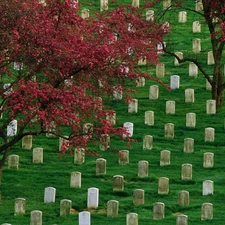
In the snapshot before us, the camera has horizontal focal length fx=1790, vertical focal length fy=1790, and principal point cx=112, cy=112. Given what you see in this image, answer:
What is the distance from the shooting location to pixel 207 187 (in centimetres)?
4188

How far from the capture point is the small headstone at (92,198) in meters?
41.3

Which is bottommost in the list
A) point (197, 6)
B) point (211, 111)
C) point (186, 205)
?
point (186, 205)

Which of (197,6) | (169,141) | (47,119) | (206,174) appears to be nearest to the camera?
(47,119)

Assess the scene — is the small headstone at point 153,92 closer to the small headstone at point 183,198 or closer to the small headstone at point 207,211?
the small headstone at point 183,198

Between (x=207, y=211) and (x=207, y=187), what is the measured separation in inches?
88.0

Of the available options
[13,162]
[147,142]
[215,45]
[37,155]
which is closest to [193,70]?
[215,45]

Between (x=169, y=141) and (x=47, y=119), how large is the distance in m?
7.79

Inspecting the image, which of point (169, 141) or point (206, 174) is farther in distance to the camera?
point (169, 141)

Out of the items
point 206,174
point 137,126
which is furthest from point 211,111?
point 206,174

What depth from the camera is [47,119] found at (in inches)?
1560

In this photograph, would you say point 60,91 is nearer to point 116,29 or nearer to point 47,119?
point 47,119

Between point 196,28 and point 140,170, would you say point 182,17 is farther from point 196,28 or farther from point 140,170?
point 140,170

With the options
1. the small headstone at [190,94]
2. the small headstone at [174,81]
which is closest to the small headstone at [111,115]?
the small headstone at [190,94]

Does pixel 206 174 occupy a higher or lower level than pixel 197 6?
lower
